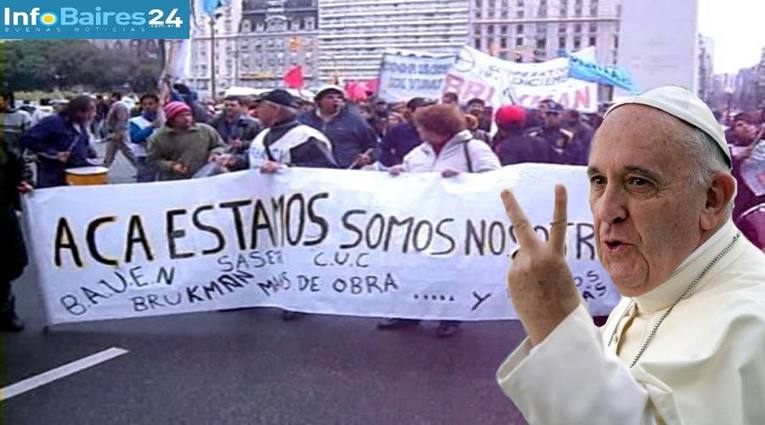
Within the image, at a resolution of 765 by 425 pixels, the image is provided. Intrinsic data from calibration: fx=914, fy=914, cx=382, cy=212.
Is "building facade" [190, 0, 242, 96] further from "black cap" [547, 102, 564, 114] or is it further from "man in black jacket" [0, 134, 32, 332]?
"black cap" [547, 102, 564, 114]

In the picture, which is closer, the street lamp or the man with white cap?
the man with white cap

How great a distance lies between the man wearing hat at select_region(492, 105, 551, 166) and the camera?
5805 mm

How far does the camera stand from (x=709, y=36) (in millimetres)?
5164

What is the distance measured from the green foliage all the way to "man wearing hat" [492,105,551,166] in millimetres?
2258

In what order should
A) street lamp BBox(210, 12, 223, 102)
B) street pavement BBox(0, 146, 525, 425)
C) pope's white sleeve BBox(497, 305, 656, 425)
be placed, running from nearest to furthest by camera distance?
pope's white sleeve BBox(497, 305, 656, 425) < street pavement BBox(0, 146, 525, 425) < street lamp BBox(210, 12, 223, 102)

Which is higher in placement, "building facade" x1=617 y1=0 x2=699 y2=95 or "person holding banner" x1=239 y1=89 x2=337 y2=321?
"building facade" x1=617 y1=0 x2=699 y2=95

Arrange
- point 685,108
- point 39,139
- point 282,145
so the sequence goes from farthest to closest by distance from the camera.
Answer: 1. point 39,139
2. point 282,145
3. point 685,108

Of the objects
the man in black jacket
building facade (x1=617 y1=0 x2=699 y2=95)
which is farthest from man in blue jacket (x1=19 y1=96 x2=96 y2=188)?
building facade (x1=617 y1=0 x2=699 y2=95)

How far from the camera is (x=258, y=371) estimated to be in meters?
4.57

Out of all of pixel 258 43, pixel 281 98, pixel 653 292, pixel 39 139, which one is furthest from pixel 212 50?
pixel 653 292

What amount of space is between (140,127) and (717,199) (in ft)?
18.8

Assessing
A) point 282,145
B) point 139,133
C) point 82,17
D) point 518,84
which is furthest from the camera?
point 518,84

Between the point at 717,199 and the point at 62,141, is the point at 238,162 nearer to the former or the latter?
the point at 62,141

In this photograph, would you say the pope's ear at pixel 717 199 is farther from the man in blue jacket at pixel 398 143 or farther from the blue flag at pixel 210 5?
the man in blue jacket at pixel 398 143
